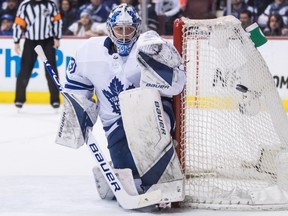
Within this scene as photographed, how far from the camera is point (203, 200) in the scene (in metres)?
3.97

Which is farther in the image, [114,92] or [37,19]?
[37,19]

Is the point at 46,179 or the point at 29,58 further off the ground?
the point at 46,179

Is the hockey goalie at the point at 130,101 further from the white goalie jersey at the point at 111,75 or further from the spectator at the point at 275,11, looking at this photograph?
the spectator at the point at 275,11

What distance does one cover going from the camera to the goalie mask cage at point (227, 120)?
4051 millimetres

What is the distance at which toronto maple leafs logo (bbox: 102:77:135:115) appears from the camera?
161 inches

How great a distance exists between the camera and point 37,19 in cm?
874

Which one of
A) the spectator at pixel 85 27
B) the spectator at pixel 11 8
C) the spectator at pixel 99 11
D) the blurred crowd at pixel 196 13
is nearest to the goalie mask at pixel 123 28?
the blurred crowd at pixel 196 13

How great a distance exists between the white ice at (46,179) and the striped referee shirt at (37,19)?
1516 millimetres

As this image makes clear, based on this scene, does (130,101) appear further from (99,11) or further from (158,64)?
→ (99,11)

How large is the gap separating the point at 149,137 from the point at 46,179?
3.58 ft

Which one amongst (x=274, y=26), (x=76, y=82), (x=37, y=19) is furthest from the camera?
(x=274, y=26)

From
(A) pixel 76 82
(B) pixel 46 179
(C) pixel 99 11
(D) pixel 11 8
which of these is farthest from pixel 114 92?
(D) pixel 11 8

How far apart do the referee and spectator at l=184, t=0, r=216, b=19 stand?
4.27ft

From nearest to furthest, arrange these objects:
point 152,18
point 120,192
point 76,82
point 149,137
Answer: point 149,137, point 120,192, point 76,82, point 152,18
